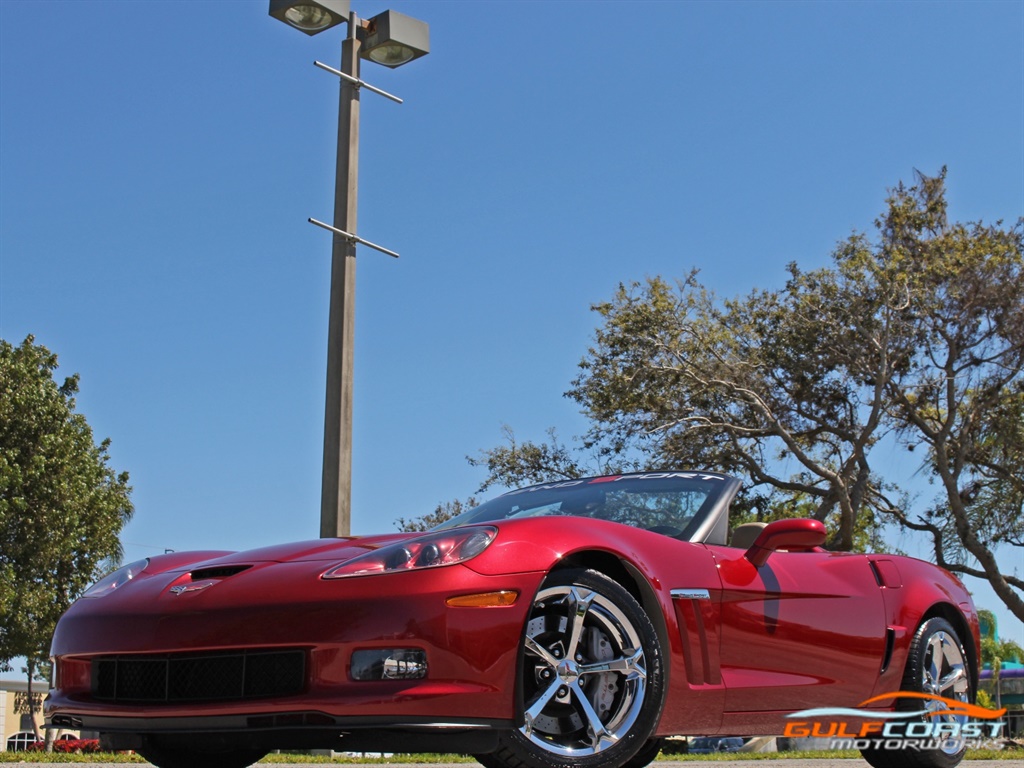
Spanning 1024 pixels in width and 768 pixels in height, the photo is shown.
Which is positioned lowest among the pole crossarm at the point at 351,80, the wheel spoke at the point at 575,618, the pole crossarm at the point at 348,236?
the wheel spoke at the point at 575,618

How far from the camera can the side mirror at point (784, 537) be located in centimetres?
483

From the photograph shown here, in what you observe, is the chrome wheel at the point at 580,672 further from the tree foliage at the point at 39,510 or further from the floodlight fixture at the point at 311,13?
the tree foliage at the point at 39,510

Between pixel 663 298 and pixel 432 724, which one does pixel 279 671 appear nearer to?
pixel 432 724

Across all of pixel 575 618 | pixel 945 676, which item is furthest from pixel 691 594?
pixel 945 676

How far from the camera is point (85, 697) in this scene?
429cm

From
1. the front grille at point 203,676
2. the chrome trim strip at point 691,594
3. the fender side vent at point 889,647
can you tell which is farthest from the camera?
the fender side vent at point 889,647

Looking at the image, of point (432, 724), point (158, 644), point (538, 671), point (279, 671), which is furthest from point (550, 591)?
point (158, 644)

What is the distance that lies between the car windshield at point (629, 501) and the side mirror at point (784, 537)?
0.26 m

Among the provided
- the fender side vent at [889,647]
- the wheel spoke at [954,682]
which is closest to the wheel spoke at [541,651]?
the fender side vent at [889,647]

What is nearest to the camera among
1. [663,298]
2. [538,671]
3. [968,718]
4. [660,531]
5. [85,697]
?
[538,671]

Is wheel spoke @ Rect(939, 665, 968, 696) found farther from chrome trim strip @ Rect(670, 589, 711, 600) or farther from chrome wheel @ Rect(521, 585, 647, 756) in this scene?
chrome wheel @ Rect(521, 585, 647, 756)

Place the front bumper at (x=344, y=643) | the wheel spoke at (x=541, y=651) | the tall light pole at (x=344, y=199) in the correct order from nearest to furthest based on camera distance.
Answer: the front bumper at (x=344, y=643), the wheel spoke at (x=541, y=651), the tall light pole at (x=344, y=199)

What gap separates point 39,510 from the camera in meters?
28.0

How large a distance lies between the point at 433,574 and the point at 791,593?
1831 millimetres
